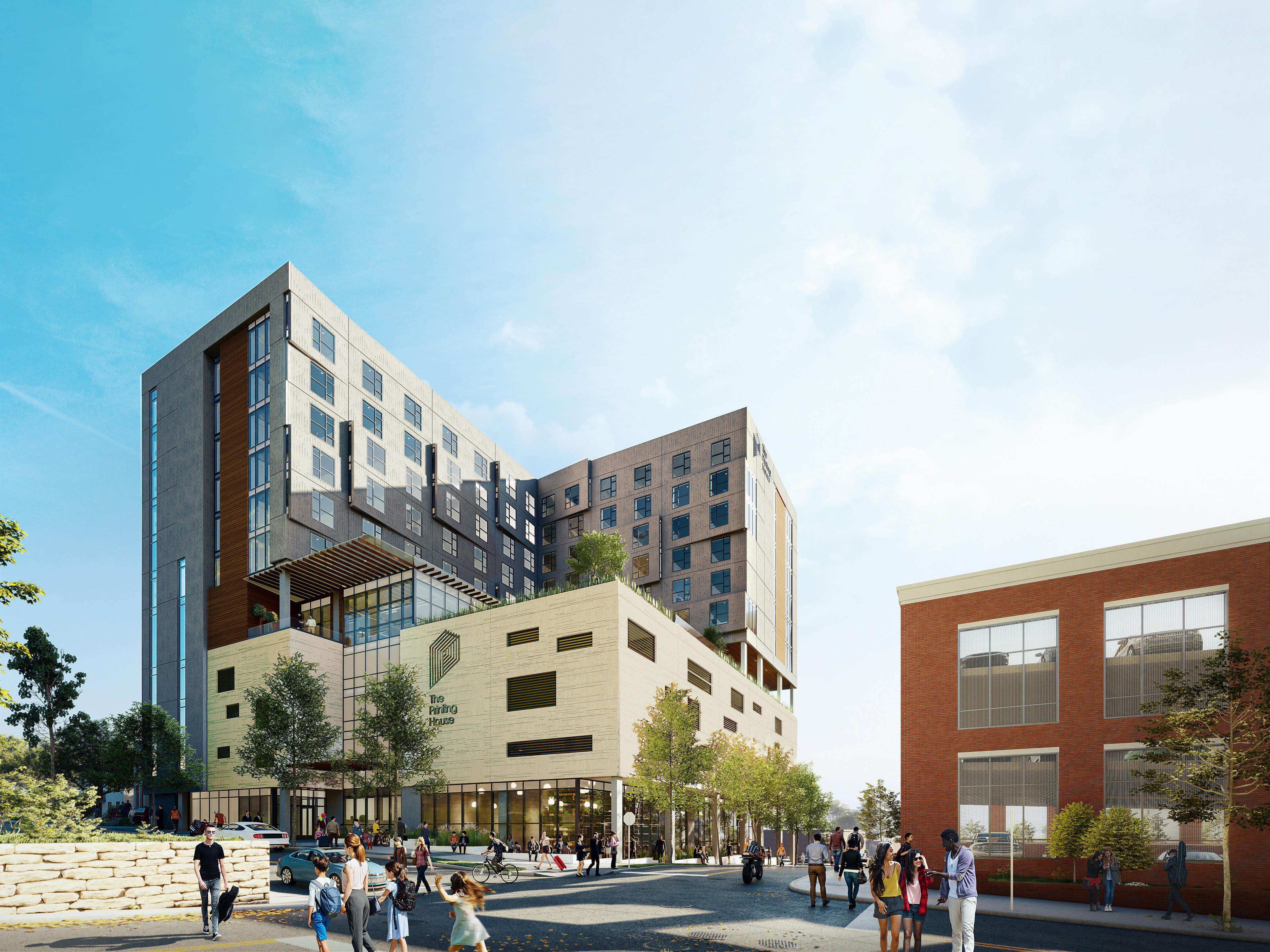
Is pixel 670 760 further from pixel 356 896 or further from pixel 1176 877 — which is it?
pixel 356 896

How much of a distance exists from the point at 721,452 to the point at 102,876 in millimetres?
63626

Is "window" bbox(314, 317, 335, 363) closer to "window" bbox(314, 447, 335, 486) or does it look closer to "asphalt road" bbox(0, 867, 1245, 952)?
"window" bbox(314, 447, 335, 486)

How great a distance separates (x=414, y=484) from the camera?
7262 cm

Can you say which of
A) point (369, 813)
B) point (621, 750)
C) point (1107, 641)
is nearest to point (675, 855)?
point (621, 750)

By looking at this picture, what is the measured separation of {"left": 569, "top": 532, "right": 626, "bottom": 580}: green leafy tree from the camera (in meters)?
70.9

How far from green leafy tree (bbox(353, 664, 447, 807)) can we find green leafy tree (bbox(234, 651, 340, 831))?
3151mm

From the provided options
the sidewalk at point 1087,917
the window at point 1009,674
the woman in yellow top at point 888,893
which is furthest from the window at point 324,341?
the woman in yellow top at point 888,893

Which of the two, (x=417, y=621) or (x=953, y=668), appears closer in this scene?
(x=953, y=668)

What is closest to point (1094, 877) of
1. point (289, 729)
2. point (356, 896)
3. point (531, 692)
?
point (356, 896)

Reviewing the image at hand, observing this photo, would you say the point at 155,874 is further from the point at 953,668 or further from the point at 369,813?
the point at 369,813

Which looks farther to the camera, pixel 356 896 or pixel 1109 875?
pixel 1109 875

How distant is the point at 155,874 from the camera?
20688mm

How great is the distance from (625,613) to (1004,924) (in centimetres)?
2975

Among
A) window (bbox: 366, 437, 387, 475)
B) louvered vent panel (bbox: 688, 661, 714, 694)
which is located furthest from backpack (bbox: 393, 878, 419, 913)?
window (bbox: 366, 437, 387, 475)
